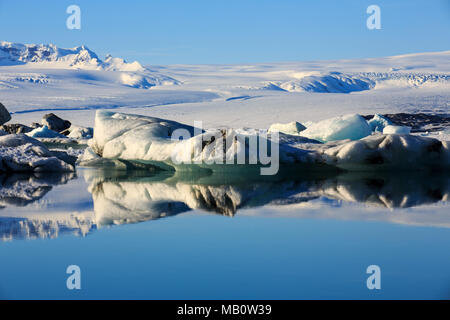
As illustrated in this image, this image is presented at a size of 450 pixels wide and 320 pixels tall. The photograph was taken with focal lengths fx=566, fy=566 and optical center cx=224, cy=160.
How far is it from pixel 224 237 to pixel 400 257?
0.76 metres

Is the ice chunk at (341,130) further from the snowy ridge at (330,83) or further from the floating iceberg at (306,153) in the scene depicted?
the snowy ridge at (330,83)

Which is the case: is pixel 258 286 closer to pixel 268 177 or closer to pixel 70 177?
pixel 268 177

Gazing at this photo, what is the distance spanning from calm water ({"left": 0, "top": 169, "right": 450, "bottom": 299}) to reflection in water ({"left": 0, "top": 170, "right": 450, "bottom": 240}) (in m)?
0.01

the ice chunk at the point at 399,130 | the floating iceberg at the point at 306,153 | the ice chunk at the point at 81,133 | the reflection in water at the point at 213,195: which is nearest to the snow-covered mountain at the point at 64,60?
the ice chunk at the point at 81,133

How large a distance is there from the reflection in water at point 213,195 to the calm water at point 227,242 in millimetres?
12

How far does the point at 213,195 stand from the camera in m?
4.03

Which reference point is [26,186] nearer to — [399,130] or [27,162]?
[27,162]

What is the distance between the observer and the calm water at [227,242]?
1768 millimetres

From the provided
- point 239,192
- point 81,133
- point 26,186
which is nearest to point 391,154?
point 239,192

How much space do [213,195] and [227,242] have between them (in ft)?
5.33

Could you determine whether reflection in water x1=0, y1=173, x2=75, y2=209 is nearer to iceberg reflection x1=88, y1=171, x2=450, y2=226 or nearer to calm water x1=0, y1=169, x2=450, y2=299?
calm water x1=0, y1=169, x2=450, y2=299

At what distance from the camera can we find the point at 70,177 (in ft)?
18.8

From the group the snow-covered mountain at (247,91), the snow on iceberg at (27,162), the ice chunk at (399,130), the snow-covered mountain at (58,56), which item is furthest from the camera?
the snow-covered mountain at (58,56)
